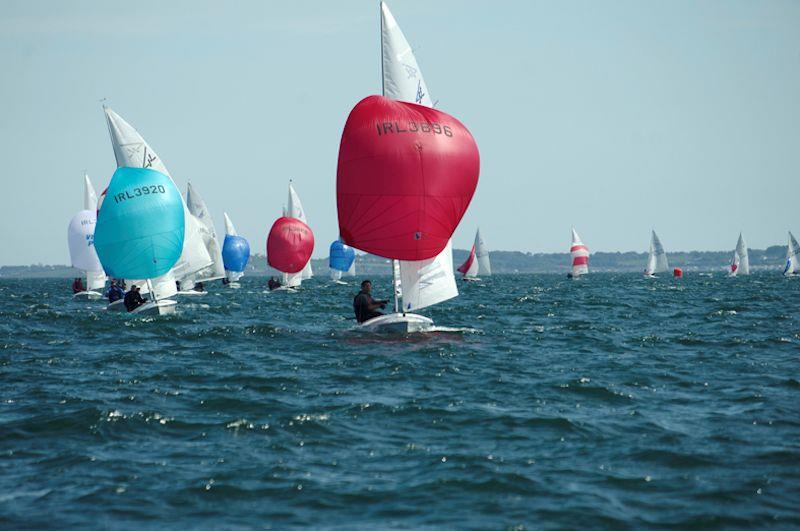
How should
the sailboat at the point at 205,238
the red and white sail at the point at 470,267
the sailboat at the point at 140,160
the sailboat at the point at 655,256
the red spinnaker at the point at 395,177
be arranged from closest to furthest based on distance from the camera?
the red spinnaker at the point at 395,177
the sailboat at the point at 140,160
the sailboat at the point at 205,238
the red and white sail at the point at 470,267
the sailboat at the point at 655,256

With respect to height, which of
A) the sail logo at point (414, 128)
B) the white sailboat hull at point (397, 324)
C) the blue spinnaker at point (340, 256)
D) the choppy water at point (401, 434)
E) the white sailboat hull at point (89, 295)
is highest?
the sail logo at point (414, 128)

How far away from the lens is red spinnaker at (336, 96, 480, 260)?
2275 cm

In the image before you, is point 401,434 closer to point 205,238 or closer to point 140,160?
point 140,160

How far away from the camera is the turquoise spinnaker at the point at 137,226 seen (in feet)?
108

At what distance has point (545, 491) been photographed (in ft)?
31.6

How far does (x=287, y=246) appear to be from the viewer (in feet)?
207

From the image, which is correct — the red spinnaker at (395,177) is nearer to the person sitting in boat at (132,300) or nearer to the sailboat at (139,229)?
the sailboat at (139,229)

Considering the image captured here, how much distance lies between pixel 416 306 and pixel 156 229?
43.7ft

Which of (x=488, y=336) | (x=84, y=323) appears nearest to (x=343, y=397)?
(x=488, y=336)

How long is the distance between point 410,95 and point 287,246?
39.4 metres

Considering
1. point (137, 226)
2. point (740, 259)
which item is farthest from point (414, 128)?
point (740, 259)

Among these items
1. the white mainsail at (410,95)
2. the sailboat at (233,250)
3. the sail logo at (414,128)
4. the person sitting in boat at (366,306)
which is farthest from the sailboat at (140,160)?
the sailboat at (233,250)

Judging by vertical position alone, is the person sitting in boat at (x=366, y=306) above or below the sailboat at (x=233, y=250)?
below

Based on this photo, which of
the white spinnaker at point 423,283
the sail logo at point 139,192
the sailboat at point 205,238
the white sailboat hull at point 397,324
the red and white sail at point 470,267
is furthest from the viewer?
the red and white sail at point 470,267
